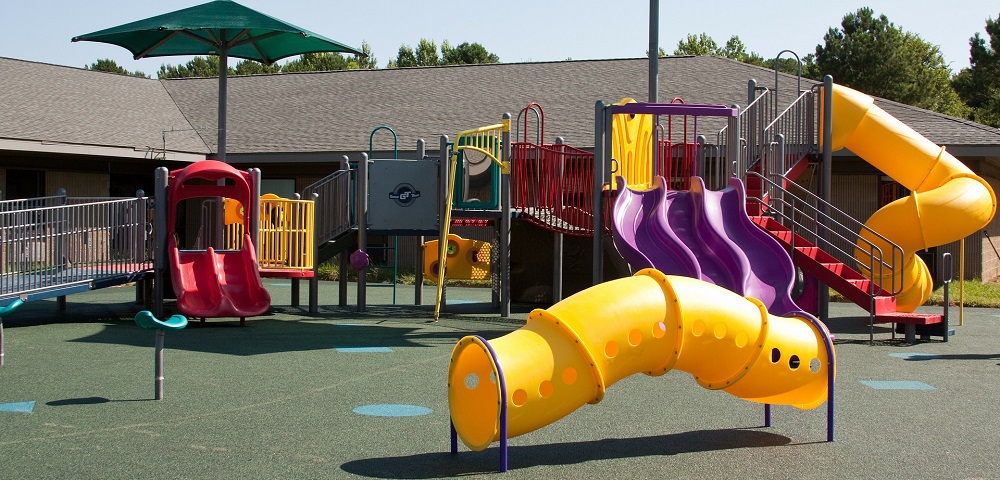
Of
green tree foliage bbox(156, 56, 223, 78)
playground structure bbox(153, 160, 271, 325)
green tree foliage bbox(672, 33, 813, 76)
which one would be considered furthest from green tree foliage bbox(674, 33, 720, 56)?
playground structure bbox(153, 160, 271, 325)

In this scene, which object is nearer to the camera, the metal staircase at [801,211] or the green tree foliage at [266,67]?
the metal staircase at [801,211]

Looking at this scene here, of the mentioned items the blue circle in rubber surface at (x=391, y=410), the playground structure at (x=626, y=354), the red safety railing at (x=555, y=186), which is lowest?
the blue circle in rubber surface at (x=391, y=410)

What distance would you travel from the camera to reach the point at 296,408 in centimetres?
842

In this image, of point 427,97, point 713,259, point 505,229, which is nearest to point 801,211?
point 713,259

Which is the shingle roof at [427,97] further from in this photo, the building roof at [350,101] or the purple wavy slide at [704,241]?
the purple wavy slide at [704,241]

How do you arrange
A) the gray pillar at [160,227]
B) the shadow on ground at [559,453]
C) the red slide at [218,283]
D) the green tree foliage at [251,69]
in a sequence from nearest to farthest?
1. the shadow on ground at [559,453]
2. the red slide at [218,283]
3. the gray pillar at [160,227]
4. the green tree foliage at [251,69]

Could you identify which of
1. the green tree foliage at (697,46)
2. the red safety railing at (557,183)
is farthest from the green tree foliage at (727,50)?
the red safety railing at (557,183)

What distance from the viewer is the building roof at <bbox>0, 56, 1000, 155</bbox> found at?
25.5 m

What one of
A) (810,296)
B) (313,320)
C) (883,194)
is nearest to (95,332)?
(313,320)

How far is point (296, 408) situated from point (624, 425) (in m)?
2.52

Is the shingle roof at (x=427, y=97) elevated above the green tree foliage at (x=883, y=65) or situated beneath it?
situated beneath

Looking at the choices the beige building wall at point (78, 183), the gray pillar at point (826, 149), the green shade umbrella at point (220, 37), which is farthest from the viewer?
the beige building wall at point (78, 183)

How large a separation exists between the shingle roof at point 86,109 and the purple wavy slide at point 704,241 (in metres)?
15.6

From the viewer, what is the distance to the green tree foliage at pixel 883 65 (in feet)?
189
